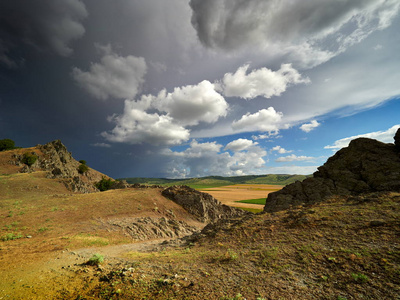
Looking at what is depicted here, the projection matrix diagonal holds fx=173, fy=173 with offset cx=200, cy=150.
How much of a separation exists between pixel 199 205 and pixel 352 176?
109ft

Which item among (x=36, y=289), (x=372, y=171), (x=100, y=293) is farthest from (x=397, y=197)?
(x=36, y=289)

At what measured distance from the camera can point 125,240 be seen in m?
24.1

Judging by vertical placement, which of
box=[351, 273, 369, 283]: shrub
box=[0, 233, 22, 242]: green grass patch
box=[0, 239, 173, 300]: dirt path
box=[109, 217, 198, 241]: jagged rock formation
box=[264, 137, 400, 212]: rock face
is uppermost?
box=[264, 137, 400, 212]: rock face

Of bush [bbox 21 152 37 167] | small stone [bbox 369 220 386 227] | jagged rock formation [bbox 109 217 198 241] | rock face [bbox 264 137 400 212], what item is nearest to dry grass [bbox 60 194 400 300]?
small stone [bbox 369 220 386 227]

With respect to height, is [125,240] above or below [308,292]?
below

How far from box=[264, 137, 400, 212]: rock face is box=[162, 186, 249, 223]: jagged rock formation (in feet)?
73.8

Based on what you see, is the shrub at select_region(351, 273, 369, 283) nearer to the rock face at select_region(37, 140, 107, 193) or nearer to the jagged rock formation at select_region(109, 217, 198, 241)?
the jagged rock formation at select_region(109, 217, 198, 241)

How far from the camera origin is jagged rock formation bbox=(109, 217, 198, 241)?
2738 centimetres

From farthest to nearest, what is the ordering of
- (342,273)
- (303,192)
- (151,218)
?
(151,218) → (303,192) → (342,273)

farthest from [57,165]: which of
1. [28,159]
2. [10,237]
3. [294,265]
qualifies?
[294,265]

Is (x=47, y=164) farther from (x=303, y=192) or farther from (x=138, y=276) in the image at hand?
(x=303, y=192)

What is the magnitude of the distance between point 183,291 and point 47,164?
97.3 metres

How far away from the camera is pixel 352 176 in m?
20.6

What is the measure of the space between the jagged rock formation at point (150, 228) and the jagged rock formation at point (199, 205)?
8.28 m
